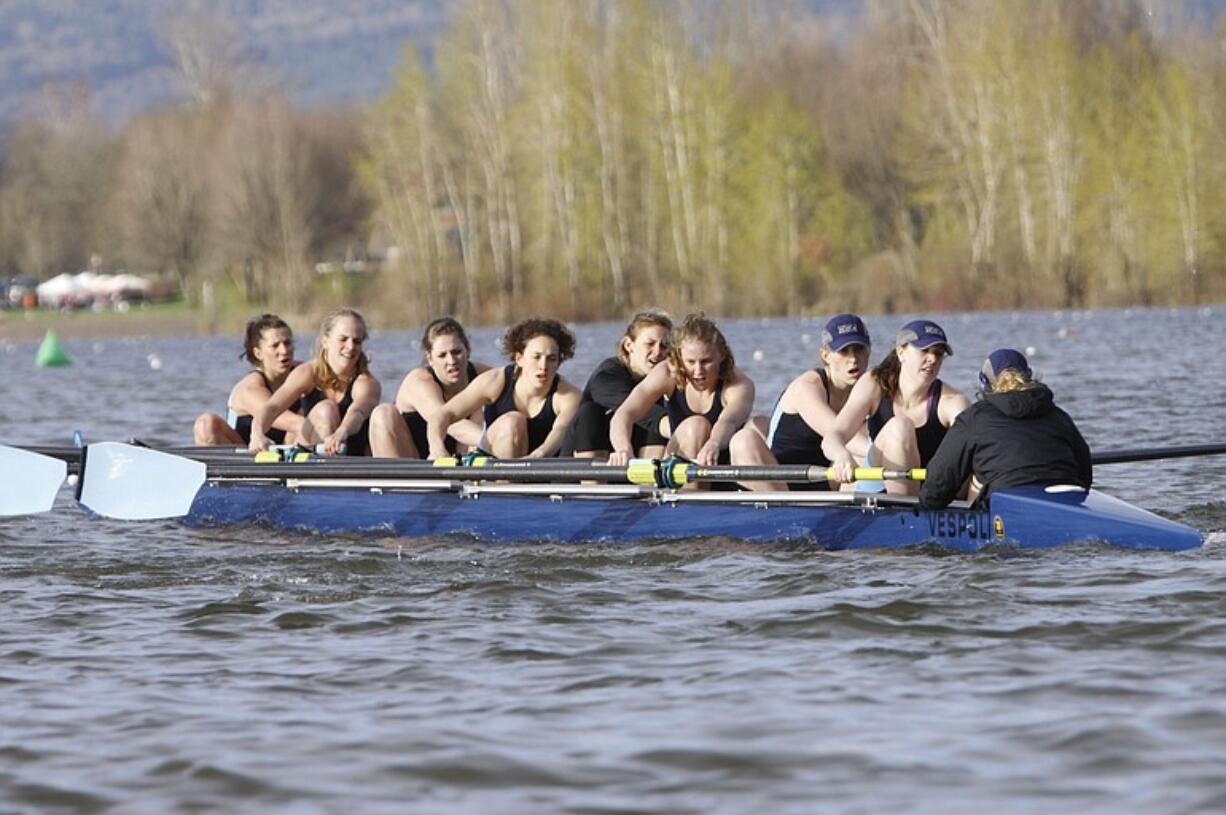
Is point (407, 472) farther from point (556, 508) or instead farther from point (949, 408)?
point (949, 408)

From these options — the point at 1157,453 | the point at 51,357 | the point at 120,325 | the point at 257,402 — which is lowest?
the point at 1157,453

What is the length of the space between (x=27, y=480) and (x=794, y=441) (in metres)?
4.92

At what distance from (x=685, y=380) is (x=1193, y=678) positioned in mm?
4035

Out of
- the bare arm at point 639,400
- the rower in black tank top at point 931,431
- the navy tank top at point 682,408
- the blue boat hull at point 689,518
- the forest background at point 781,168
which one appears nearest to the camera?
the blue boat hull at point 689,518

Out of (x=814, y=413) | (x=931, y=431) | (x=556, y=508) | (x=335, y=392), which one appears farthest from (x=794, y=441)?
(x=335, y=392)

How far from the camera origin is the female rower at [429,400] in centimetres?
1104

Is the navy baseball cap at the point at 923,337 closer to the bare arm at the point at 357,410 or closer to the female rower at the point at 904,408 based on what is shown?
the female rower at the point at 904,408

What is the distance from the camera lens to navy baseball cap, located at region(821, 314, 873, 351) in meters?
9.59

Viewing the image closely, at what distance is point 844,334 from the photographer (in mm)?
9617

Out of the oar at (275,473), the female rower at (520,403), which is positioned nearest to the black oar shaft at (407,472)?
the oar at (275,473)

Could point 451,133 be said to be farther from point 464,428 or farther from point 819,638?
point 819,638

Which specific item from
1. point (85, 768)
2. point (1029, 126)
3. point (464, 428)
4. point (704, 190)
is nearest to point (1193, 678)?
point (85, 768)

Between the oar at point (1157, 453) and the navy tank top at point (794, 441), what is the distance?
1.35m

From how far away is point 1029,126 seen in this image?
51.0 m
